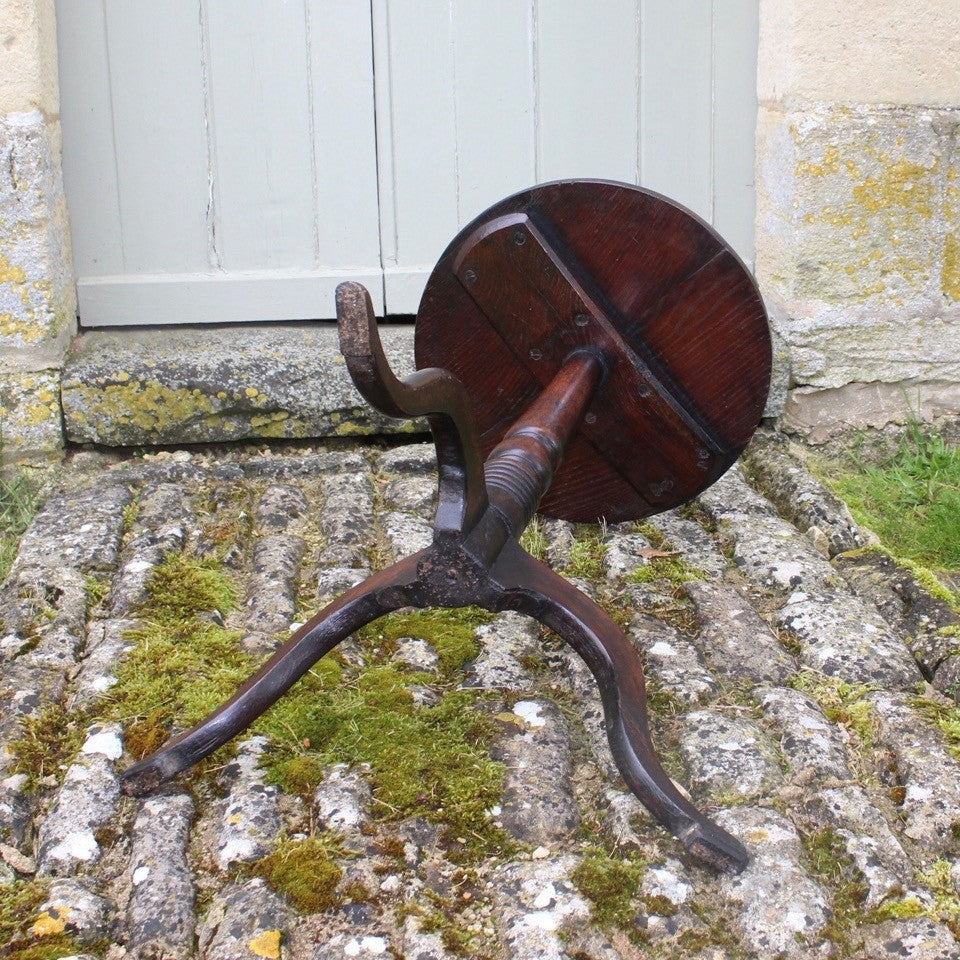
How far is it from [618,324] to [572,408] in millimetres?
294

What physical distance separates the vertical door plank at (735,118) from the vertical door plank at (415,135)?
809mm

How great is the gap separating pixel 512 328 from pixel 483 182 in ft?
3.94

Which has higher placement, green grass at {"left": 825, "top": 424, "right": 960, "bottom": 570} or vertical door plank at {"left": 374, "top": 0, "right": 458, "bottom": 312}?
vertical door plank at {"left": 374, "top": 0, "right": 458, "bottom": 312}

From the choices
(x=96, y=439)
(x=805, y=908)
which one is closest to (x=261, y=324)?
(x=96, y=439)

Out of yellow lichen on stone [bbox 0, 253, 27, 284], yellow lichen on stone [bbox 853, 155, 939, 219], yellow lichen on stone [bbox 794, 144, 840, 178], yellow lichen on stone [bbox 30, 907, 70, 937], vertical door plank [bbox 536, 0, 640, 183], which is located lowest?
yellow lichen on stone [bbox 30, 907, 70, 937]

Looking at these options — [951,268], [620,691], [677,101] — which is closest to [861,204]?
[951,268]

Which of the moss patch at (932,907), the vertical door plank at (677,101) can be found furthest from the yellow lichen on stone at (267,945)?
the vertical door plank at (677,101)

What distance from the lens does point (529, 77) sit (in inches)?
132

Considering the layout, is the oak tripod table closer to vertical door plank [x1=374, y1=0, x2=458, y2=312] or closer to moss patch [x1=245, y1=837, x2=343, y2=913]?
moss patch [x1=245, y1=837, x2=343, y2=913]

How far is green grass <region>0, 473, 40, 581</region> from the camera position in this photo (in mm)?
2856

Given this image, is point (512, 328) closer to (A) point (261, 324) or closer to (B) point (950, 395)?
(A) point (261, 324)

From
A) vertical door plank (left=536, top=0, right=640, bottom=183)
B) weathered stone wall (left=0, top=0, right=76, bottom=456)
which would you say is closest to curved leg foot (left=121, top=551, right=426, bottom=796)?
weathered stone wall (left=0, top=0, right=76, bottom=456)

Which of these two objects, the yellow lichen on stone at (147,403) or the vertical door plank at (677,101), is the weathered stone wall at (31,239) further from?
the vertical door plank at (677,101)

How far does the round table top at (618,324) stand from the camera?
2.24m
